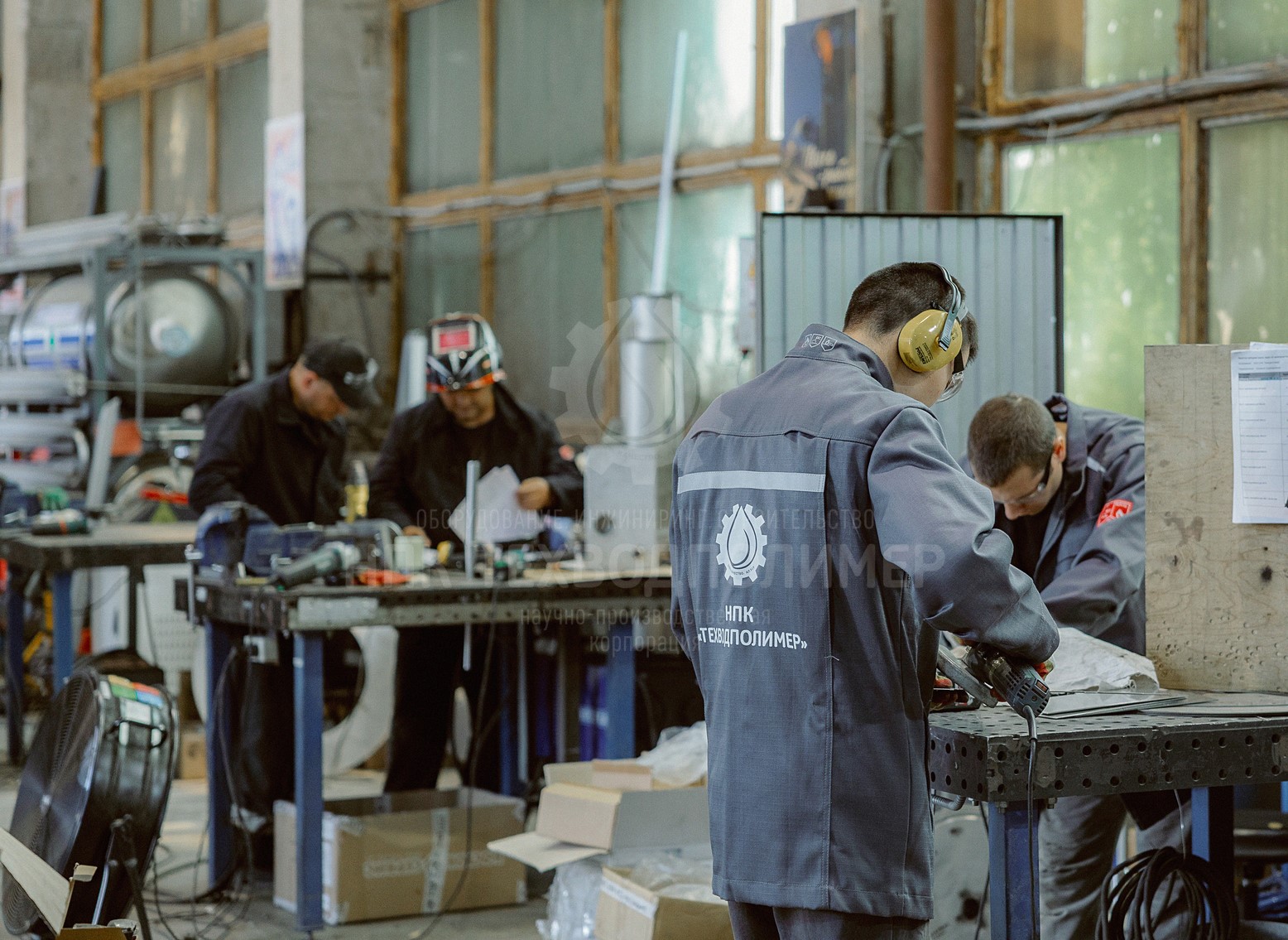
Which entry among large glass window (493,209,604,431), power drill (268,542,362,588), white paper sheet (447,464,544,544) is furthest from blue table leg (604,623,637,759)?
large glass window (493,209,604,431)

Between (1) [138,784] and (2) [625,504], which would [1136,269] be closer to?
(2) [625,504]

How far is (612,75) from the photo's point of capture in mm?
7535

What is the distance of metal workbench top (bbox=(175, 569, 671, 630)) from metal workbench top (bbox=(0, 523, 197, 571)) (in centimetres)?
96

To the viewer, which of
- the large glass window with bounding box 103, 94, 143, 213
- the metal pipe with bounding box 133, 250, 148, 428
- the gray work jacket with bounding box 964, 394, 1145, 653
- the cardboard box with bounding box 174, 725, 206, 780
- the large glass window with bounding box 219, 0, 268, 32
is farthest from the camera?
the large glass window with bounding box 103, 94, 143, 213

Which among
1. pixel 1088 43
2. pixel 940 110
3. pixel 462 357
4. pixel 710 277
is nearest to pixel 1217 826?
pixel 462 357

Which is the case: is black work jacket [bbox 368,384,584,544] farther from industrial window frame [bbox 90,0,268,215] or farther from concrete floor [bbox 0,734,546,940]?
industrial window frame [bbox 90,0,268,215]

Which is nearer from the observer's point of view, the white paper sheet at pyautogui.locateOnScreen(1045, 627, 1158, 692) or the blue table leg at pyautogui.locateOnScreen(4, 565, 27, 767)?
the white paper sheet at pyautogui.locateOnScreen(1045, 627, 1158, 692)

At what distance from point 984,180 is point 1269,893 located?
3.01 metres

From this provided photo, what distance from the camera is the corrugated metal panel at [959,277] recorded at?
3773mm

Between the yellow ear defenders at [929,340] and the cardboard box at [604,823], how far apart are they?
5.05 feet

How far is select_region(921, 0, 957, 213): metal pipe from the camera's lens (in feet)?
17.4

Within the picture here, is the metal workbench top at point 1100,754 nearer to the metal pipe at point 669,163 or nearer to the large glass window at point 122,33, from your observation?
the metal pipe at point 669,163

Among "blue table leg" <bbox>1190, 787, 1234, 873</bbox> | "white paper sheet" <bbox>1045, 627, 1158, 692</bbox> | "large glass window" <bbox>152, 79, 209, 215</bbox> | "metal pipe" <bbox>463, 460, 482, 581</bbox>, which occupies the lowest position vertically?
"blue table leg" <bbox>1190, 787, 1234, 873</bbox>

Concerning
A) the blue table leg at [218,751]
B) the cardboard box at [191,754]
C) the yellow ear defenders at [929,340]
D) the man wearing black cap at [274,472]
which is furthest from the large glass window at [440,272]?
the yellow ear defenders at [929,340]
